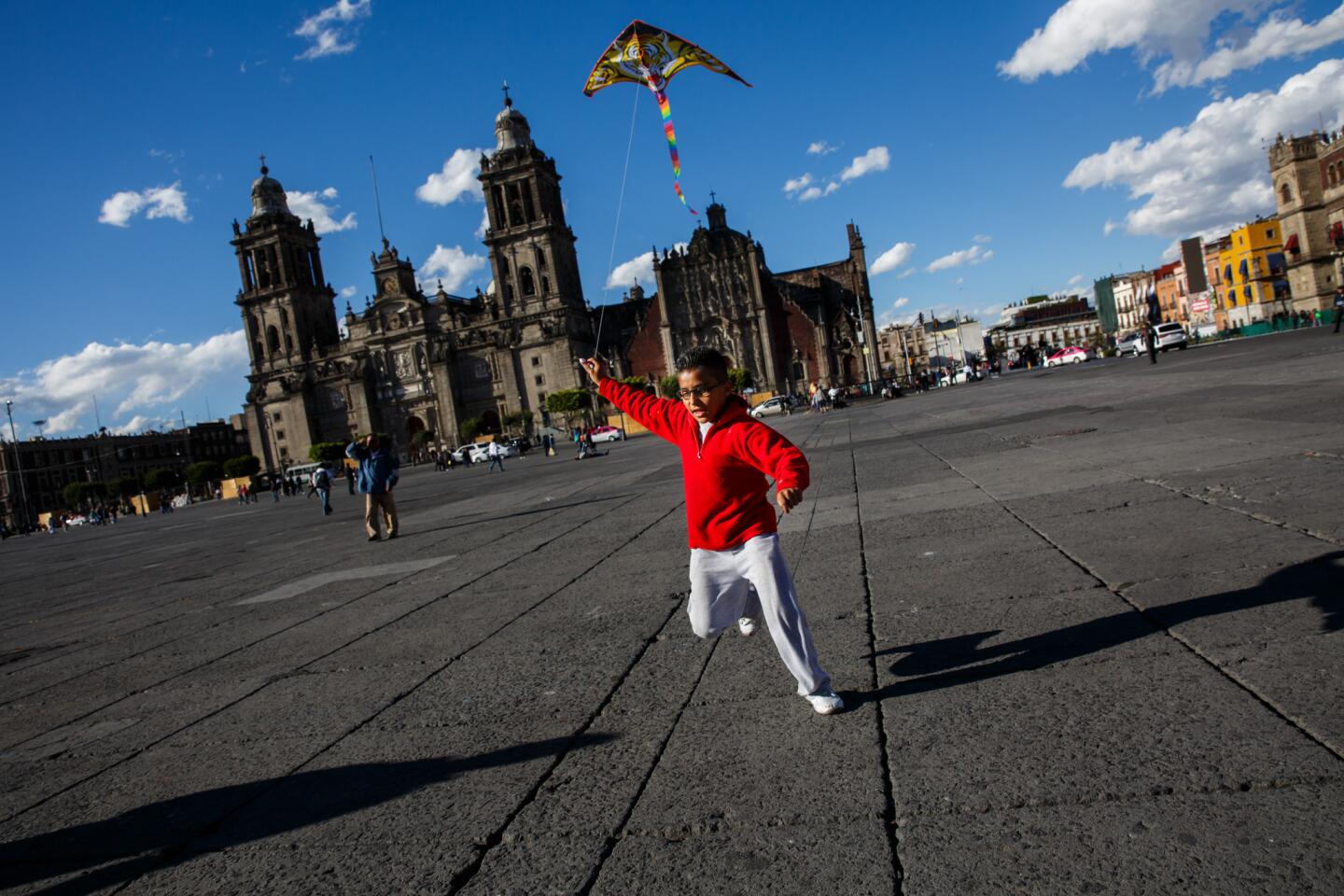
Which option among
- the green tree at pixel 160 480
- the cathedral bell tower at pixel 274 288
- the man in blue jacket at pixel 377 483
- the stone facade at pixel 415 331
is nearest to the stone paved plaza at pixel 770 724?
the man in blue jacket at pixel 377 483

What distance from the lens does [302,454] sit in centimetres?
8538

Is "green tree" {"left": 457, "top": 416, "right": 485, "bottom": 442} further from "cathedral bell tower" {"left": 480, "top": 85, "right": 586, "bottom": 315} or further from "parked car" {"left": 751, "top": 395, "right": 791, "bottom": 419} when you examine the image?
"parked car" {"left": 751, "top": 395, "right": 791, "bottom": 419}

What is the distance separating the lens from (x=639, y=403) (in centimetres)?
405

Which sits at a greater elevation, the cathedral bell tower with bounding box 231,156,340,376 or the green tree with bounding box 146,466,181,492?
the cathedral bell tower with bounding box 231,156,340,376

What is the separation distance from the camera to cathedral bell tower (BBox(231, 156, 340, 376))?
85.4 metres

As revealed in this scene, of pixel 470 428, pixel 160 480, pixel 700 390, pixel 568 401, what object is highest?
pixel 160 480

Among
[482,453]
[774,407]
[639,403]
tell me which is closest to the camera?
[639,403]

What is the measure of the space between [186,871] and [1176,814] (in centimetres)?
265

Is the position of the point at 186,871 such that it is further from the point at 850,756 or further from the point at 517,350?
the point at 517,350

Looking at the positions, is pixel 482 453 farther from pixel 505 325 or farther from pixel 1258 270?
pixel 1258 270

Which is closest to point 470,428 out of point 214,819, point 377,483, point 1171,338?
point 1171,338

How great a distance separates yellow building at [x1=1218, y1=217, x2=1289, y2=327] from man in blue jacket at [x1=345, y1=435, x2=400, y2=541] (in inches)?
2984

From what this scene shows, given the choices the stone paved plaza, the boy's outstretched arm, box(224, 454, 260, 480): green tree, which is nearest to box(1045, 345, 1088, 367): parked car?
the stone paved plaza

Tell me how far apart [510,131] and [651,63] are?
246 feet
